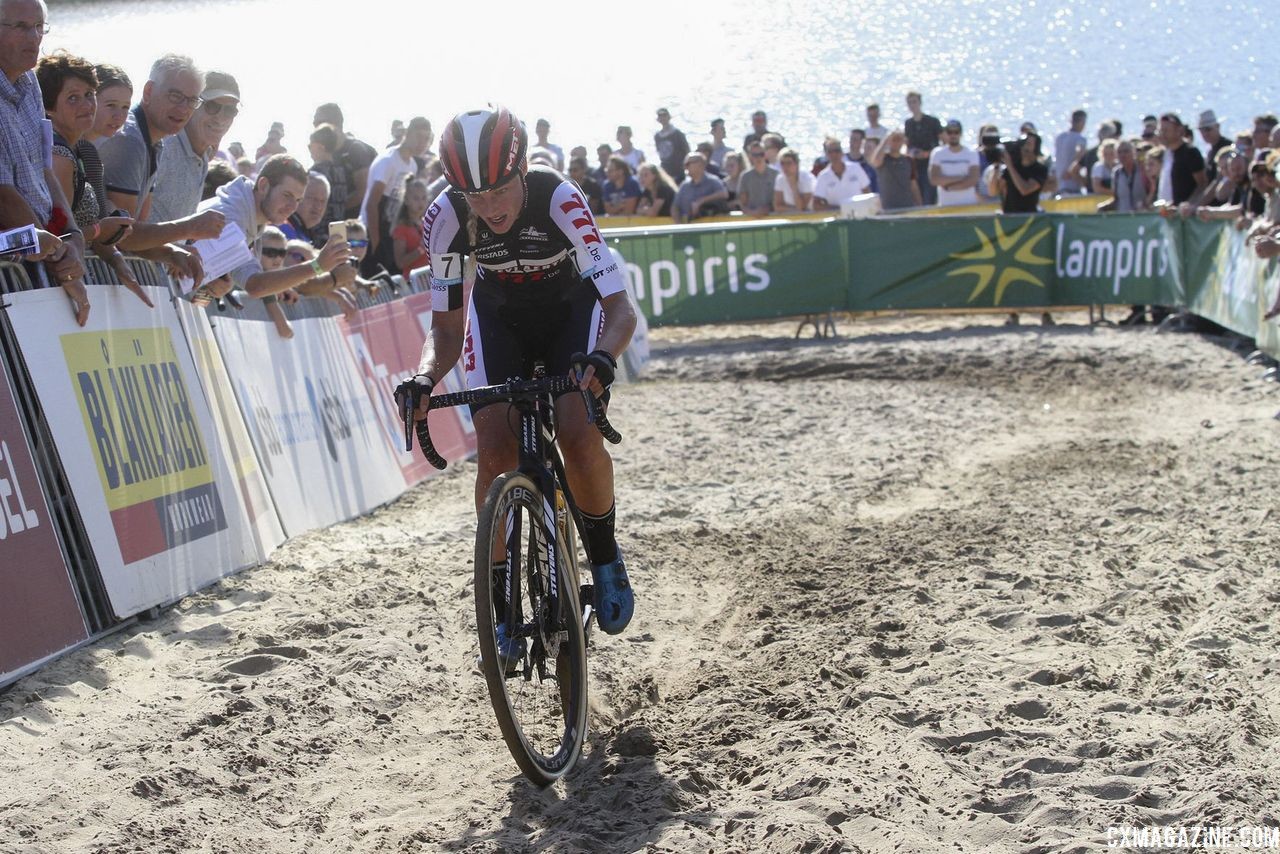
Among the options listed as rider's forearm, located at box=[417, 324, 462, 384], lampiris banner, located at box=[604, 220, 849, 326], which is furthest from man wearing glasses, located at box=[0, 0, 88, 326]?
lampiris banner, located at box=[604, 220, 849, 326]

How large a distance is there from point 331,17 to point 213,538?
48.7 metres

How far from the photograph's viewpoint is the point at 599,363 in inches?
182

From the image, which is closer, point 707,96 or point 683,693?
point 683,693

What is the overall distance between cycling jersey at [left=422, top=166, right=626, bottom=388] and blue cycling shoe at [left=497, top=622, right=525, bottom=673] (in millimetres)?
986

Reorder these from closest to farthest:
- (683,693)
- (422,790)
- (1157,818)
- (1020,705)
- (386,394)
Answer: (1157,818)
(422,790)
(1020,705)
(683,693)
(386,394)

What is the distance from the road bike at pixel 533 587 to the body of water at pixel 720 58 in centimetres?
2697

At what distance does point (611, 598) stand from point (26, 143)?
10.8 feet

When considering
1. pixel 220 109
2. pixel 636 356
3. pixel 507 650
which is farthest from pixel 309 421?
pixel 636 356

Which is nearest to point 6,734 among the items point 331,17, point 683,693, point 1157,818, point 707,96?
point 683,693

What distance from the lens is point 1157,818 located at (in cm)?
414

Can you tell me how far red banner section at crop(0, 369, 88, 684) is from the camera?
17.9 feet

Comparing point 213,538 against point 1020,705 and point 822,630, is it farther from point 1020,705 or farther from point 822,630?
point 1020,705

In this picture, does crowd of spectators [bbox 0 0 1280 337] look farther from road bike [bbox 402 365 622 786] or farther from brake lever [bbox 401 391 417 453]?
road bike [bbox 402 365 622 786]

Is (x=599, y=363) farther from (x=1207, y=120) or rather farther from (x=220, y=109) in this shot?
(x=1207, y=120)
